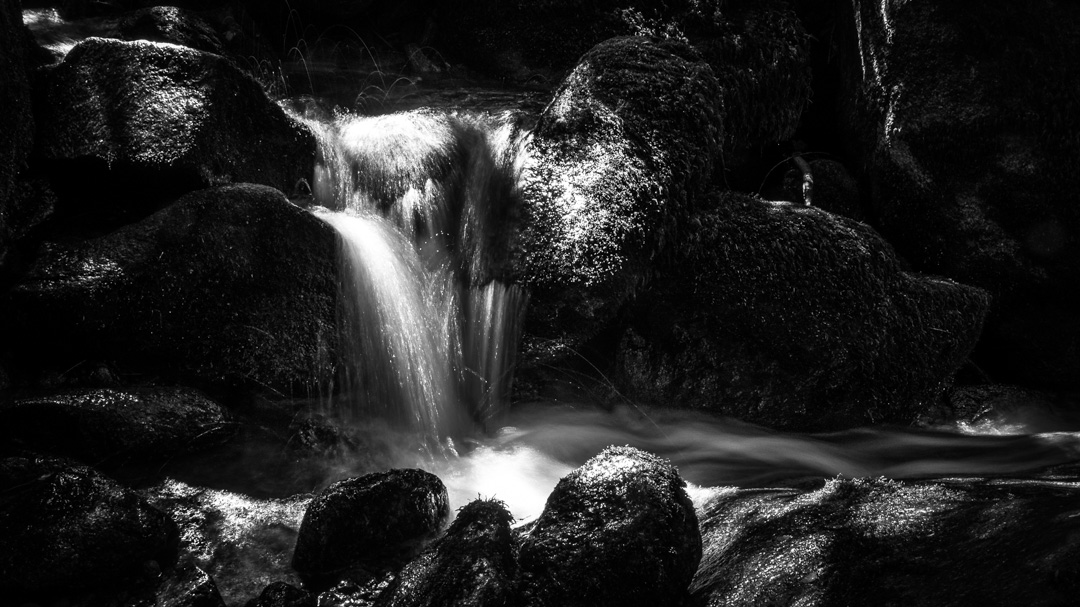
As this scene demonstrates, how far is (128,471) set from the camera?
13.5 ft

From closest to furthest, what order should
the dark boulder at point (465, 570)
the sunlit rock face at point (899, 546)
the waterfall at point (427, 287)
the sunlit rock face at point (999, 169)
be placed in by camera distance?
1. the sunlit rock face at point (899, 546)
2. the dark boulder at point (465, 570)
3. the waterfall at point (427, 287)
4. the sunlit rock face at point (999, 169)

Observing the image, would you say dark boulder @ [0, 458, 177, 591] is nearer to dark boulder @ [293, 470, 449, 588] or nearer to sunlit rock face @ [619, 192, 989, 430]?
dark boulder @ [293, 470, 449, 588]

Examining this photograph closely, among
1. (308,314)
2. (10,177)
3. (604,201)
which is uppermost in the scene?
(10,177)

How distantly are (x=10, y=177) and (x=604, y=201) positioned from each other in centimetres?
435

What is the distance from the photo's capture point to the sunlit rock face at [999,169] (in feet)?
21.0

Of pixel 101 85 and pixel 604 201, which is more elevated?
pixel 101 85

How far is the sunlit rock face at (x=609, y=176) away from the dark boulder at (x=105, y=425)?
2312 millimetres

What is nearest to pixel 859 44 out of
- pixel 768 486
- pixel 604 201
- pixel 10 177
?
pixel 604 201

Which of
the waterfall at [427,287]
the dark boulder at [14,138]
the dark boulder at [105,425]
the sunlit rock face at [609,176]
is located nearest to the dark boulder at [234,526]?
the dark boulder at [105,425]

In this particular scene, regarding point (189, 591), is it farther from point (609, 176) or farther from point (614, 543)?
point (609, 176)

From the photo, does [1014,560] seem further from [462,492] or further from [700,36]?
[700,36]

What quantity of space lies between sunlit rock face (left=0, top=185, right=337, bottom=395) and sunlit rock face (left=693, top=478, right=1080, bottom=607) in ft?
10.2

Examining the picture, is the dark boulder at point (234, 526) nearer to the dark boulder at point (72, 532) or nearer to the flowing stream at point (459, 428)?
the flowing stream at point (459, 428)

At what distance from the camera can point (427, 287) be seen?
5.61m
